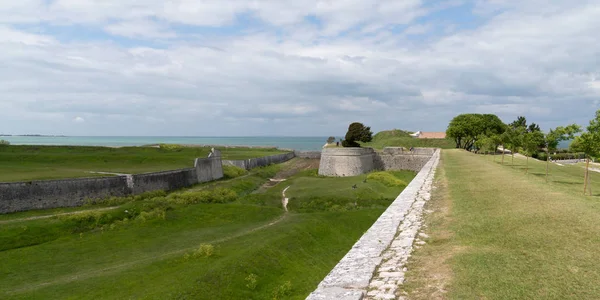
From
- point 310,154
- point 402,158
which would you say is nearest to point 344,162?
point 402,158

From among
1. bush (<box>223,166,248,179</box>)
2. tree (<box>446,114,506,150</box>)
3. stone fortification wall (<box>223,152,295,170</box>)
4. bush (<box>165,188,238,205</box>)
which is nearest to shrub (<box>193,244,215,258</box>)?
bush (<box>165,188,238,205</box>)

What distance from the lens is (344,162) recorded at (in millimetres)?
55906

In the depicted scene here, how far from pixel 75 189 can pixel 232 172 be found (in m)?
27.1

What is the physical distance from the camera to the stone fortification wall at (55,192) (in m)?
26.5

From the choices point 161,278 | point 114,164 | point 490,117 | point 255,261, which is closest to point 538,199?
point 255,261

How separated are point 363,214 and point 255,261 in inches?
509

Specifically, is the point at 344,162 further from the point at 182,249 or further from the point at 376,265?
the point at 376,265

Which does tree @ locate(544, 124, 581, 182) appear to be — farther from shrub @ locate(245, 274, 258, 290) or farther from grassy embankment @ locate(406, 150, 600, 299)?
shrub @ locate(245, 274, 258, 290)

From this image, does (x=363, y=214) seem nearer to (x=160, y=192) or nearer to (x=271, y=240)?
(x=271, y=240)

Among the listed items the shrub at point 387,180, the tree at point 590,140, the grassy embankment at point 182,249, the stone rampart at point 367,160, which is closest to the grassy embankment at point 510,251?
the tree at point 590,140

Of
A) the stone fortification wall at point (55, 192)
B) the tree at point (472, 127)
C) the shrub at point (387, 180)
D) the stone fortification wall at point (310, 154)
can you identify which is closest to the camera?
the stone fortification wall at point (55, 192)

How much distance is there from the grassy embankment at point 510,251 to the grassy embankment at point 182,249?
6.78 m

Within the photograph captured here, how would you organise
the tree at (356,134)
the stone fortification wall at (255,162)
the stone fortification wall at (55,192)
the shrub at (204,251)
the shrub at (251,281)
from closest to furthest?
the shrub at (251,281) < the shrub at (204,251) < the stone fortification wall at (55,192) < the tree at (356,134) < the stone fortification wall at (255,162)

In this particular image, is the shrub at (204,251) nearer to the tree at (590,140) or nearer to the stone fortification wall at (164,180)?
the tree at (590,140)
